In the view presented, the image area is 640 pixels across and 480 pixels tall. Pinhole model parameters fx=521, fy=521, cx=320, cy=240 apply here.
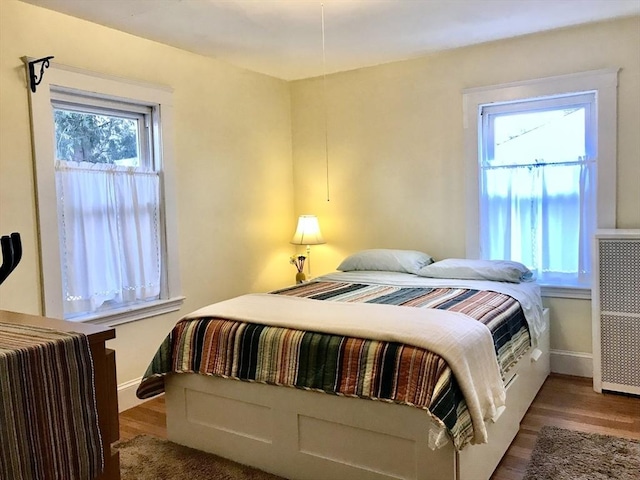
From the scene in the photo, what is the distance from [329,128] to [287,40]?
1118mm

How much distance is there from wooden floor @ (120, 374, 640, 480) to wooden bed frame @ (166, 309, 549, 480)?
0.08 meters

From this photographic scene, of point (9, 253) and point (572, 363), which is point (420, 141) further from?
point (9, 253)

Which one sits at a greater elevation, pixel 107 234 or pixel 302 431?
pixel 107 234

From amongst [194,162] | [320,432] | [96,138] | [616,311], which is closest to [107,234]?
[96,138]

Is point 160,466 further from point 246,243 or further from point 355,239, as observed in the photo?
point 355,239

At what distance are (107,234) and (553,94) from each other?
120 inches

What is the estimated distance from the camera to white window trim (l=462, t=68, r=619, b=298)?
132 inches

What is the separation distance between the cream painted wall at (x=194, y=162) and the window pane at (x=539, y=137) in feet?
6.05

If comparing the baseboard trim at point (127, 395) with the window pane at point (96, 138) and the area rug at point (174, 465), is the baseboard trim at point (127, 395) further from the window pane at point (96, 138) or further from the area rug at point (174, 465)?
the window pane at point (96, 138)

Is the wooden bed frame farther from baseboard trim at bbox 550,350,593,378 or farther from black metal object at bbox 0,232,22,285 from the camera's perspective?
black metal object at bbox 0,232,22,285

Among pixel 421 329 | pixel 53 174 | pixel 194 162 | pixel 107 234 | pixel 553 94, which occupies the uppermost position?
pixel 553 94

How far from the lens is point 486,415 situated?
2.06 meters

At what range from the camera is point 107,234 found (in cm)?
319

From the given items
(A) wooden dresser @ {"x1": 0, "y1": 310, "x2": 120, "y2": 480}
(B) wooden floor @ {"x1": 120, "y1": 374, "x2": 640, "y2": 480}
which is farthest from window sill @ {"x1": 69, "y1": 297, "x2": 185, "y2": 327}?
(A) wooden dresser @ {"x1": 0, "y1": 310, "x2": 120, "y2": 480}
